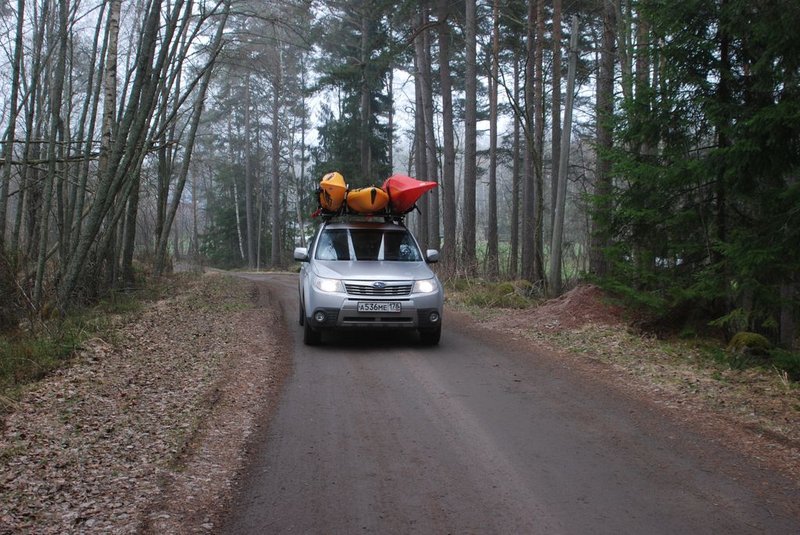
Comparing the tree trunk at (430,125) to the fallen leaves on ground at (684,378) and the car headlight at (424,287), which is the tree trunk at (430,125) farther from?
the car headlight at (424,287)

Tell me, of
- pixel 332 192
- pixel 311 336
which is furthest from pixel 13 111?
pixel 311 336

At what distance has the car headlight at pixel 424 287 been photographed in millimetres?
8484

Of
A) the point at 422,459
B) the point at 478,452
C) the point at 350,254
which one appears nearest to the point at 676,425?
the point at 478,452

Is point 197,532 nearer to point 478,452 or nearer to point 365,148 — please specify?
point 478,452

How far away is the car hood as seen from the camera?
844 centimetres

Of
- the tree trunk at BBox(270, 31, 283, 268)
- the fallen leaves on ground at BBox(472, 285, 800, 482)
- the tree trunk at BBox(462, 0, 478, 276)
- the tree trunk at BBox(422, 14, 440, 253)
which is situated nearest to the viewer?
the fallen leaves on ground at BBox(472, 285, 800, 482)

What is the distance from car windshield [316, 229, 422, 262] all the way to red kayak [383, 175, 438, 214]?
1.74 feet

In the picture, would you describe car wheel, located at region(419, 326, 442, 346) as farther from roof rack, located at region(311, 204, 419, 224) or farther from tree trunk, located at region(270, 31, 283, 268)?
tree trunk, located at region(270, 31, 283, 268)

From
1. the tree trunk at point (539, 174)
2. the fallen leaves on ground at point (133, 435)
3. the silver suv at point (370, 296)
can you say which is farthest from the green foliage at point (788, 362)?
the tree trunk at point (539, 174)

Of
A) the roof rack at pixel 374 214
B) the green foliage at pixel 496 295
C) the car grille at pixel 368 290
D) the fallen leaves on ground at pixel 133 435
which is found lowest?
the fallen leaves on ground at pixel 133 435

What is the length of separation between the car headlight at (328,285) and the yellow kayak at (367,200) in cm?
205

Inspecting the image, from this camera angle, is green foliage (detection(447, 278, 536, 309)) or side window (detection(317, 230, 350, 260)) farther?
green foliage (detection(447, 278, 536, 309))

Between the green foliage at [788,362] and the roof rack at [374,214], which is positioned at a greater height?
the roof rack at [374,214]

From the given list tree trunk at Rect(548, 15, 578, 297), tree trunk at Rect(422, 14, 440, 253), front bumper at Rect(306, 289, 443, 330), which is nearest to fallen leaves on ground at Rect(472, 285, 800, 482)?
front bumper at Rect(306, 289, 443, 330)
